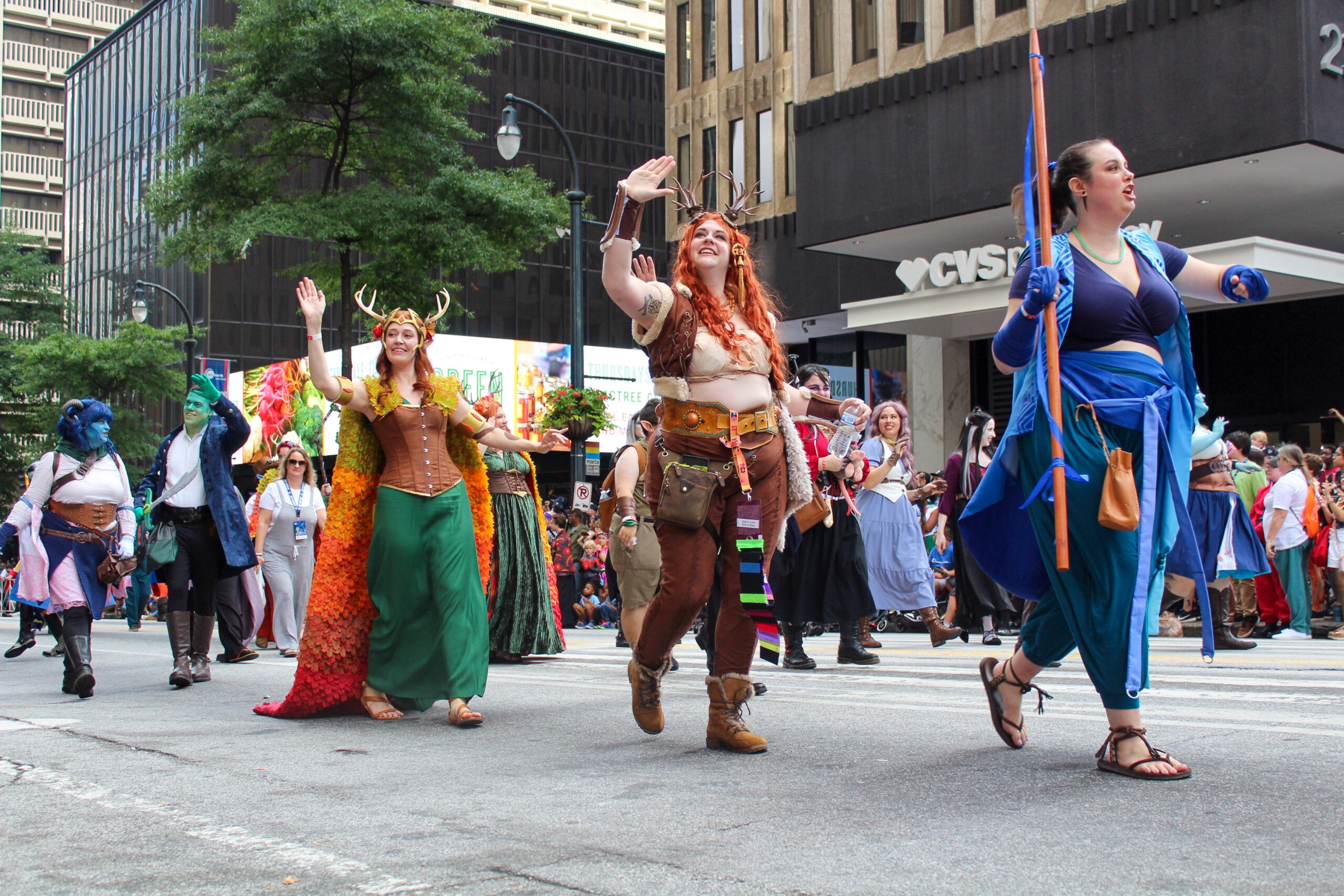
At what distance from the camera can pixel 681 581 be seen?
488 cm

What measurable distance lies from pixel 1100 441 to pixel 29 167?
84.8 m

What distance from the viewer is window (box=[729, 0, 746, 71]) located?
32562mm

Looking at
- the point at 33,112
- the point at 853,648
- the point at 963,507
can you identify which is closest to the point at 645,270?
the point at 853,648

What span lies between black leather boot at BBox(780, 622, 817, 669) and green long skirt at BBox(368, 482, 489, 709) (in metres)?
2.64

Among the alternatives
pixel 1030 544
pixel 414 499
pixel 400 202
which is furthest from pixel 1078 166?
pixel 400 202

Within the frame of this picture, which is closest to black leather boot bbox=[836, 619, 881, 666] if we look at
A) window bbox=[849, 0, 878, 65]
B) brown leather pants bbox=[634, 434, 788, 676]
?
brown leather pants bbox=[634, 434, 788, 676]

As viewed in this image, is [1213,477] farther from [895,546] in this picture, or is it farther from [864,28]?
[864,28]

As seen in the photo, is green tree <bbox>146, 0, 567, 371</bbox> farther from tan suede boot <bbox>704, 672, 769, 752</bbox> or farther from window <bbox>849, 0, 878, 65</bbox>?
tan suede boot <bbox>704, 672, 769, 752</bbox>

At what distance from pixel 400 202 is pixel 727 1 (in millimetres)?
13373

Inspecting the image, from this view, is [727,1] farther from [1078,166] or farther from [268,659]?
[1078,166]

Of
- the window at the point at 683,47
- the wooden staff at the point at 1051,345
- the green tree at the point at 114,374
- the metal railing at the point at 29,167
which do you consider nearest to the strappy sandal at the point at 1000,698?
the wooden staff at the point at 1051,345

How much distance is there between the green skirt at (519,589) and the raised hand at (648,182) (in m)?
5.59

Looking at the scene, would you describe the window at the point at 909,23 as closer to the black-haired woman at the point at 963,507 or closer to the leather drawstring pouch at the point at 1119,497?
the black-haired woman at the point at 963,507

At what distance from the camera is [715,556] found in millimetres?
4961
